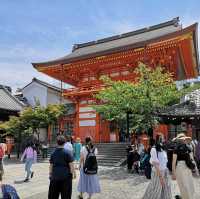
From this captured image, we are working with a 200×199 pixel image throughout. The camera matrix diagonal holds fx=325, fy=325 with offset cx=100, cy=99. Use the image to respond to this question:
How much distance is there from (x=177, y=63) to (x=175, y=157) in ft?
59.5

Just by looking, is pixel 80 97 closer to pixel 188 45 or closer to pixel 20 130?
pixel 20 130

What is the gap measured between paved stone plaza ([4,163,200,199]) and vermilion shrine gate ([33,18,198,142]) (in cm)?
1042

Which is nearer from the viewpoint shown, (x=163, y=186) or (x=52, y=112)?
(x=163, y=186)

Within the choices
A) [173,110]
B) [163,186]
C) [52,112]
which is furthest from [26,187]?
[52,112]

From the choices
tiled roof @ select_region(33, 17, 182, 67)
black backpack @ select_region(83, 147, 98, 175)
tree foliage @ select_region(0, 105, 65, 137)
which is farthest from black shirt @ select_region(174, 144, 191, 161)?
tiled roof @ select_region(33, 17, 182, 67)

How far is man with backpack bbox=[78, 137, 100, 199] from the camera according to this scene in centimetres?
783

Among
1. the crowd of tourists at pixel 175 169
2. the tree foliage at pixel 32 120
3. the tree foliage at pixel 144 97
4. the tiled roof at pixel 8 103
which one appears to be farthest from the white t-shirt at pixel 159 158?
the tiled roof at pixel 8 103

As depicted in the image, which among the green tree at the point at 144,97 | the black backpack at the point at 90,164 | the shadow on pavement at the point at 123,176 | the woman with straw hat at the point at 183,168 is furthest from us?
the green tree at the point at 144,97

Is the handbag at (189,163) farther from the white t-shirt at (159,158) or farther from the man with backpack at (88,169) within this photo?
the man with backpack at (88,169)

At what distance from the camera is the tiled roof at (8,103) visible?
98.5ft

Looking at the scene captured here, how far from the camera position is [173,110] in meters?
15.1

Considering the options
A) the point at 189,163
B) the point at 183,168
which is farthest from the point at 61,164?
the point at 189,163

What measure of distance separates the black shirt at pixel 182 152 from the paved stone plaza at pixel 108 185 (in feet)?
8.17

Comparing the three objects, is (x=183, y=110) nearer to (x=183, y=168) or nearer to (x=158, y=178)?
(x=158, y=178)
